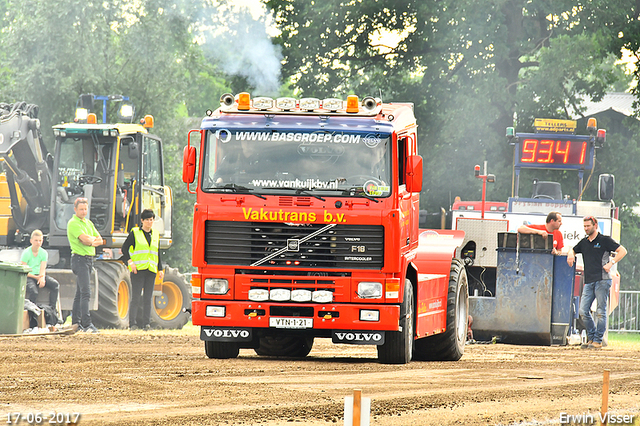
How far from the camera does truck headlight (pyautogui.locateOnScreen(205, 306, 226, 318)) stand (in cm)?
1246

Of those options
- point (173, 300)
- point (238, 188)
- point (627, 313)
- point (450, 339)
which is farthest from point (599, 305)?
point (627, 313)

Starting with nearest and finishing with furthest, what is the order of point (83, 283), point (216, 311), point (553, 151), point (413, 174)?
point (216, 311) < point (413, 174) < point (83, 283) < point (553, 151)

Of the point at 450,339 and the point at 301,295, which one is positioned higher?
the point at 301,295

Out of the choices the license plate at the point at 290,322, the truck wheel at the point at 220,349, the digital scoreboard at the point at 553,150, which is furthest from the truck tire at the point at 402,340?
the digital scoreboard at the point at 553,150

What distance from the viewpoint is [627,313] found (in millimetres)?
31734

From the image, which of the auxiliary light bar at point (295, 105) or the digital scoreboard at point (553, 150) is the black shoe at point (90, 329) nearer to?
the auxiliary light bar at point (295, 105)

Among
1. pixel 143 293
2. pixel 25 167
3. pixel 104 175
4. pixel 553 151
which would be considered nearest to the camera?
pixel 143 293

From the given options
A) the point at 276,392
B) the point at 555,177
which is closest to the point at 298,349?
the point at 276,392

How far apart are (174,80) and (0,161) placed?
19.9 meters

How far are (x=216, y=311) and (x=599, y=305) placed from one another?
7.90 meters

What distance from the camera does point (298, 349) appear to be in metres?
14.8

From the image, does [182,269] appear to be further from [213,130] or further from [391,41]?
[213,130]

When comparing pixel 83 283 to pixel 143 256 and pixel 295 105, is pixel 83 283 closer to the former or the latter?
pixel 143 256

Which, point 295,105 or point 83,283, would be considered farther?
point 83,283
